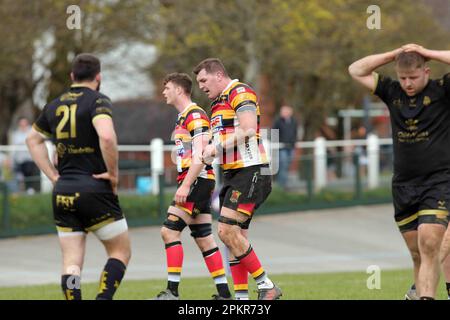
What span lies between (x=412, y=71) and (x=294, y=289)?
385 centimetres

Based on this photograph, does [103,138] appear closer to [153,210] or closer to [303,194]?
[153,210]

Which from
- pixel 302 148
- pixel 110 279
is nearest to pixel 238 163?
pixel 110 279

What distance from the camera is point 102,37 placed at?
31422 mm

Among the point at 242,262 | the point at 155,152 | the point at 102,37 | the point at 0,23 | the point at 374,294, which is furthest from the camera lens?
the point at 102,37

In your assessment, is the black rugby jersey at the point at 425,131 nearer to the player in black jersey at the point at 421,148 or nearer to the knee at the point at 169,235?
the player in black jersey at the point at 421,148

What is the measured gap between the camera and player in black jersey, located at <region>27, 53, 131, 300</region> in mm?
8398

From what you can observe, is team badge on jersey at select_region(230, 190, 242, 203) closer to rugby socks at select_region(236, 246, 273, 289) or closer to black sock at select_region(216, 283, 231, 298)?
rugby socks at select_region(236, 246, 273, 289)

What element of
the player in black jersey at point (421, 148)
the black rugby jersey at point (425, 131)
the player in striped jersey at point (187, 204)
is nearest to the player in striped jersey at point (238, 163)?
the player in striped jersey at point (187, 204)

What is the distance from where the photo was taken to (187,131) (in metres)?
10.4

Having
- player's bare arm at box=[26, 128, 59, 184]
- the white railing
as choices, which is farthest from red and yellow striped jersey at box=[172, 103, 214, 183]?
the white railing

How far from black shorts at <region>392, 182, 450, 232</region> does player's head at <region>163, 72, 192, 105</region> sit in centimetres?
247

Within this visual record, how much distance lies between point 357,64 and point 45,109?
9.00 ft

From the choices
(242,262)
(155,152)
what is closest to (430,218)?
(242,262)
